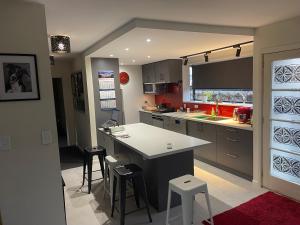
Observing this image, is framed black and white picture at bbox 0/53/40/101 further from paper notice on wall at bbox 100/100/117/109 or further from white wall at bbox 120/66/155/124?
white wall at bbox 120/66/155/124

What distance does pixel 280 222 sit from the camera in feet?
8.49

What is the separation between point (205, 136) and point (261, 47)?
188 centimetres

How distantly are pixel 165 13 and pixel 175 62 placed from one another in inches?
133

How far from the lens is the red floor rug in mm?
2611

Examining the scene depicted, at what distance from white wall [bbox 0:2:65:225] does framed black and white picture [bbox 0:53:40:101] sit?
0.04m

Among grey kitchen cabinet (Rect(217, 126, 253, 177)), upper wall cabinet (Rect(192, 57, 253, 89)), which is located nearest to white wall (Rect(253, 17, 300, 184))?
grey kitchen cabinet (Rect(217, 126, 253, 177))

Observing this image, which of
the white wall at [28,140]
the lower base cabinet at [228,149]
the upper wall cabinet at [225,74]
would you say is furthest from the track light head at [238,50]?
the white wall at [28,140]

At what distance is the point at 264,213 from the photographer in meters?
2.77

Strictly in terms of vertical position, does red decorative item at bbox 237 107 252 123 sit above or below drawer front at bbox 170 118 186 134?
above

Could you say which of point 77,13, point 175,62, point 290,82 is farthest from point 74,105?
point 290,82

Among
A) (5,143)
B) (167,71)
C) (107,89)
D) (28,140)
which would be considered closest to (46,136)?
(28,140)

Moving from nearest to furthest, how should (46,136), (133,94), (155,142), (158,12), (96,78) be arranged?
(46,136) < (158,12) < (155,142) < (96,78) < (133,94)

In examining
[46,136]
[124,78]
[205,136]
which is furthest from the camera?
[124,78]

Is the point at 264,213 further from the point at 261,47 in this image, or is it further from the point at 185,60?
the point at 185,60
